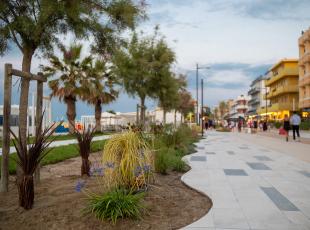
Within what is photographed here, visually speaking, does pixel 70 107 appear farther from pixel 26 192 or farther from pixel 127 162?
pixel 26 192

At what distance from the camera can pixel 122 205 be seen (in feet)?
15.8

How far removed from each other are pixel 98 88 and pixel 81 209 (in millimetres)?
26088

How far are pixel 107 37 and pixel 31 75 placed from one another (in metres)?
1.87

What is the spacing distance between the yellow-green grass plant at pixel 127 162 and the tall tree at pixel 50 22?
1.70 metres

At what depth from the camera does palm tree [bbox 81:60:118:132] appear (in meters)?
28.8

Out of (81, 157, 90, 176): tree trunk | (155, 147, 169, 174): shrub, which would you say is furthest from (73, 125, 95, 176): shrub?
(155, 147, 169, 174): shrub

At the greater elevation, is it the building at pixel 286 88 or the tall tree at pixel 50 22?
the building at pixel 286 88

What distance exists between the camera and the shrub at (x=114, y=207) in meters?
4.72

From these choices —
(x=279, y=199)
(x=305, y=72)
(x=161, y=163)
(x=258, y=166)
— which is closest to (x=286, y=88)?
(x=305, y=72)

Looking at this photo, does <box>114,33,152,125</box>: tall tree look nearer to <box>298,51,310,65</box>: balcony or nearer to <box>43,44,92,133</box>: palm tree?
<box>43,44,92,133</box>: palm tree

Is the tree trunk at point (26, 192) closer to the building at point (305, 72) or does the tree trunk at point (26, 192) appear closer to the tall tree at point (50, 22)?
the tall tree at point (50, 22)

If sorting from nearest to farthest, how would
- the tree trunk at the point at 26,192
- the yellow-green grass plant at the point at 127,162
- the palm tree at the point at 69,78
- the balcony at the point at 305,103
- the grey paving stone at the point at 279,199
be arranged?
1. the tree trunk at the point at 26,192
2. the grey paving stone at the point at 279,199
3. the yellow-green grass plant at the point at 127,162
4. the palm tree at the point at 69,78
5. the balcony at the point at 305,103

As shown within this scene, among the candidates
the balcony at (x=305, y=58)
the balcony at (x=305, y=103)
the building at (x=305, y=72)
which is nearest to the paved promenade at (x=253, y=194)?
the balcony at (x=305, y=103)

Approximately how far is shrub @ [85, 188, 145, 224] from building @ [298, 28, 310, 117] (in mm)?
45043
